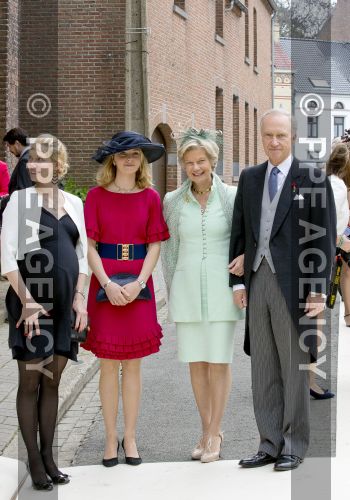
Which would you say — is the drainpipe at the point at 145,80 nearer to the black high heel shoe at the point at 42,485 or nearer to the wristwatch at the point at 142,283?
the wristwatch at the point at 142,283

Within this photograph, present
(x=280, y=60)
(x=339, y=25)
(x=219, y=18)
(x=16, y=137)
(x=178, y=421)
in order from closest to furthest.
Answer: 1. (x=178, y=421)
2. (x=16, y=137)
3. (x=219, y=18)
4. (x=280, y=60)
5. (x=339, y=25)

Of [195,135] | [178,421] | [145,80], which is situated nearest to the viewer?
[195,135]

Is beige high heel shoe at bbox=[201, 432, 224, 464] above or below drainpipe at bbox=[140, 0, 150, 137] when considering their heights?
below

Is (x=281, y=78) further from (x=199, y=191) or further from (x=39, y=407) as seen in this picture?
(x=39, y=407)

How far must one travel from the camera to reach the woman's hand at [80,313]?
523 cm

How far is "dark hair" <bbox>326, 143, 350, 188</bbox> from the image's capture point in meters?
7.70

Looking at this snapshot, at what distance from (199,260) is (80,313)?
0.83 meters

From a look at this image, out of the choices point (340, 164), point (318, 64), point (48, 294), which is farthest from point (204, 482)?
point (318, 64)

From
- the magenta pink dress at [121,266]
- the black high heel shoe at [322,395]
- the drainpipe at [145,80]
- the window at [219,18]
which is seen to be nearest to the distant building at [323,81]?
the window at [219,18]

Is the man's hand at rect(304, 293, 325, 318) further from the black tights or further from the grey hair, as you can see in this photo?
the black tights

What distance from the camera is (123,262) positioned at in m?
5.50

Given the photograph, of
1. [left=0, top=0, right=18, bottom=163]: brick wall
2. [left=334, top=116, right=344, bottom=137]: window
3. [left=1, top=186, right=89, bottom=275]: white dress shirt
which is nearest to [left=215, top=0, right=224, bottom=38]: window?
[left=0, top=0, right=18, bottom=163]: brick wall

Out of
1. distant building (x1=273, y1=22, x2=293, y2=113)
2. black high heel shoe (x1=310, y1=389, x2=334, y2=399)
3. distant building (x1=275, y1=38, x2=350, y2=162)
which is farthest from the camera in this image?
distant building (x1=275, y1=38, x2=350, y2=162)

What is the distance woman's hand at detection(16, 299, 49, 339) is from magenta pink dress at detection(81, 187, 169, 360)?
53 cm
